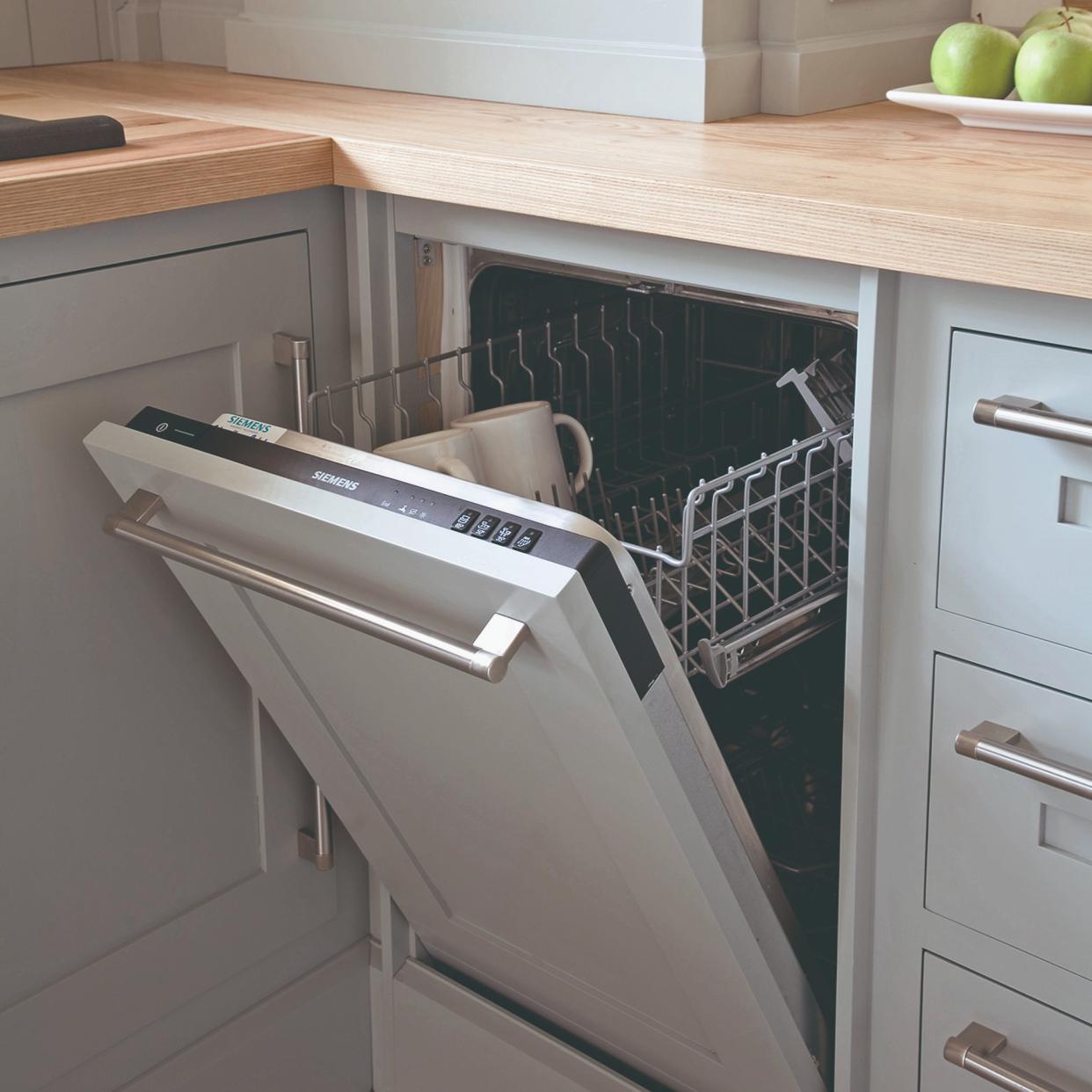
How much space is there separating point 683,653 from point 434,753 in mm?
228

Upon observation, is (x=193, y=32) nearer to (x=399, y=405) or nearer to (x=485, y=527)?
(x=399, y=405)

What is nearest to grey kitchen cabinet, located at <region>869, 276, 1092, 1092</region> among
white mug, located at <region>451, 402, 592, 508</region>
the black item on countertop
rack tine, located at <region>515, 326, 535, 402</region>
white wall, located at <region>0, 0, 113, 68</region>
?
white mug, located at <region>451, 402, 592, 508</region>

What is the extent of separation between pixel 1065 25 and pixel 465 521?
793 mm

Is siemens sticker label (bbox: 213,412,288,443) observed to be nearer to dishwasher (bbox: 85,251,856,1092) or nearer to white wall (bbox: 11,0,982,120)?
dishwasher (bbox: 85,251,856,1092)

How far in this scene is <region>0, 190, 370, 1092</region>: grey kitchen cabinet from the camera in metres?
1.11

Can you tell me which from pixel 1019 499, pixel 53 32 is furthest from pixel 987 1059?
pixel 53 32

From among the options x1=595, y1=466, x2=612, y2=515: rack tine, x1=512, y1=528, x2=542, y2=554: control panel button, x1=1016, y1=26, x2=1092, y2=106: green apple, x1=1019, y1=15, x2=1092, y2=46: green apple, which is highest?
x1=1019, y1=15, x2=1092, y2=46: green apple

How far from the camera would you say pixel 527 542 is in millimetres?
858

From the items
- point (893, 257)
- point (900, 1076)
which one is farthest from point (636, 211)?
point (900, 1076)

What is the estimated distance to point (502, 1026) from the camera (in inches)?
55.1

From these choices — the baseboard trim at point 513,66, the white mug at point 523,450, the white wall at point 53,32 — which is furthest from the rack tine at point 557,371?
the white wall at point 53,32

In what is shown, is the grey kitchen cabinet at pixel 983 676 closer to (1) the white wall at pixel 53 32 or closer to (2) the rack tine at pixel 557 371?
(2) the rack tine at pixel 557 371

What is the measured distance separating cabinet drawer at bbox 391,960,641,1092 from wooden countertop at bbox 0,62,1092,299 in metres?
0.82

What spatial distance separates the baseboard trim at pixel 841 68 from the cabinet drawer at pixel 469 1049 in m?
0.98
